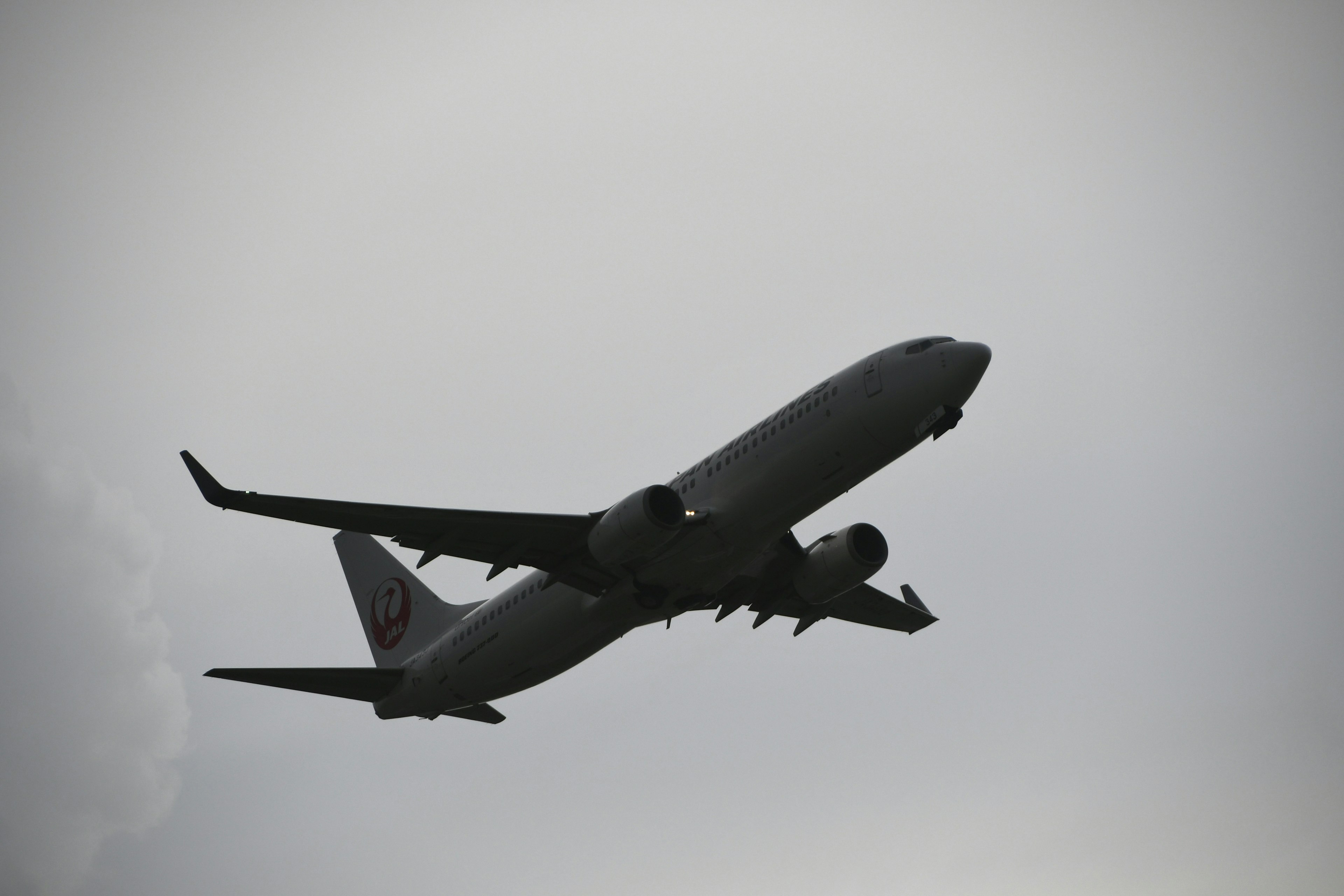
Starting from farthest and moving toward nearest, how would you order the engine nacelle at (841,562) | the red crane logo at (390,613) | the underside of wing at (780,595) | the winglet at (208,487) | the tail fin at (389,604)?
the red crane logo at (390,613), the tail fin at (389,604), the underside of wing at (780,595), the engine nacelle at (841,562), the winglet at (208,487)

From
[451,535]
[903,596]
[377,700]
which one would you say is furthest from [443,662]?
[903,596]

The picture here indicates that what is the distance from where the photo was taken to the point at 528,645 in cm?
2853

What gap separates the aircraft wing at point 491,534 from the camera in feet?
82.7

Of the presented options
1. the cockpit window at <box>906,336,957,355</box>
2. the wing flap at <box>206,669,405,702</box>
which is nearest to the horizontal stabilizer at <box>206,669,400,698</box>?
the wing flap at <box>206,669,405,702</box>

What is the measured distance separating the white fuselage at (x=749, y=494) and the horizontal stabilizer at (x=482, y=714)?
410 cm

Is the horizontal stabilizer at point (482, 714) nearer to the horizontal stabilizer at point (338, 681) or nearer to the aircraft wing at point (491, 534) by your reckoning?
the horizontal stabilizer at point (338, 681)

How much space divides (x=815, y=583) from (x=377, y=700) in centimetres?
1357

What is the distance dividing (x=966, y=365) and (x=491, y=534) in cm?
1197

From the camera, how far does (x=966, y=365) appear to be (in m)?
23.8

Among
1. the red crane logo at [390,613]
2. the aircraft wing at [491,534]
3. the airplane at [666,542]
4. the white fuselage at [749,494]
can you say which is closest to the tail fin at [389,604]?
the red crane logo at [390,613]

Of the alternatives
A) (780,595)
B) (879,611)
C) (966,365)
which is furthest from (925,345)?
(879,611)

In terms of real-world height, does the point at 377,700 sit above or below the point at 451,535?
below

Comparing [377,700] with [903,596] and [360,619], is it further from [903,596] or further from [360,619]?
[903,596]

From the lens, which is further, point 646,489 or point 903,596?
point 903,596
